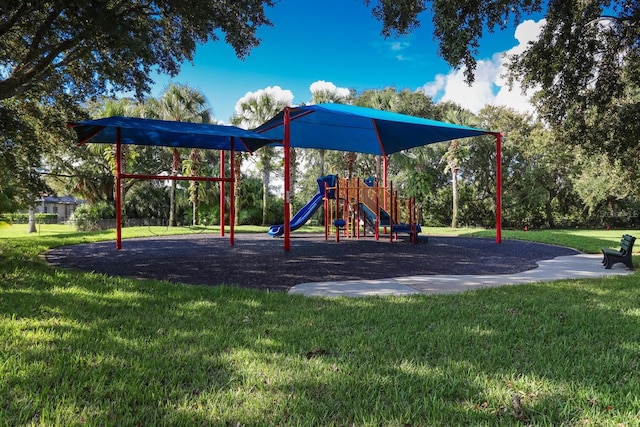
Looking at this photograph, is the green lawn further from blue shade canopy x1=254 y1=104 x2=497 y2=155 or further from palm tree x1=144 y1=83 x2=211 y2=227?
palm tree x1=144 y1=83 x2=211 y2=227

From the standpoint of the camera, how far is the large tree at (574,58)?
23.8ft

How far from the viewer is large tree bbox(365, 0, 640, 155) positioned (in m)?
7.25

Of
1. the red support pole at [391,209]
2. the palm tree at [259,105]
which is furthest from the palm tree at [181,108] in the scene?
the red support pole at [391,209]

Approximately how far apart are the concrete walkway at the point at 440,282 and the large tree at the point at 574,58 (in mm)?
3460

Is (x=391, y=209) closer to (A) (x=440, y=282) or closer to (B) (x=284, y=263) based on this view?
(B) (x=284, y=263)

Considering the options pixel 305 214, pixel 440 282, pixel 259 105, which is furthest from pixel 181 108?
pixel 440 282

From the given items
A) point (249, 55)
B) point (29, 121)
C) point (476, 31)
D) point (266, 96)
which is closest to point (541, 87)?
point (476, 31)

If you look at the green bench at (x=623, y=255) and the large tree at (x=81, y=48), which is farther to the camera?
the green bench at (x=623, y=255)

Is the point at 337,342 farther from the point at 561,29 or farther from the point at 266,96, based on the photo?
the point at 266,96

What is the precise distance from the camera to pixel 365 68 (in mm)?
24219

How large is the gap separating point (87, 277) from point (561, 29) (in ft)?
32.4

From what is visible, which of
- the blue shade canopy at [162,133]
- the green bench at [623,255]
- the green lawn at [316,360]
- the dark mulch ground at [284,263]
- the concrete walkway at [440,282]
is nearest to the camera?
the green lawn at [316,360]

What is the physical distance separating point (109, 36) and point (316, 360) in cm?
665

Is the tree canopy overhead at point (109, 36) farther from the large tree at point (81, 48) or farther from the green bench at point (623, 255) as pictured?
the green bench at point (623, 255)
